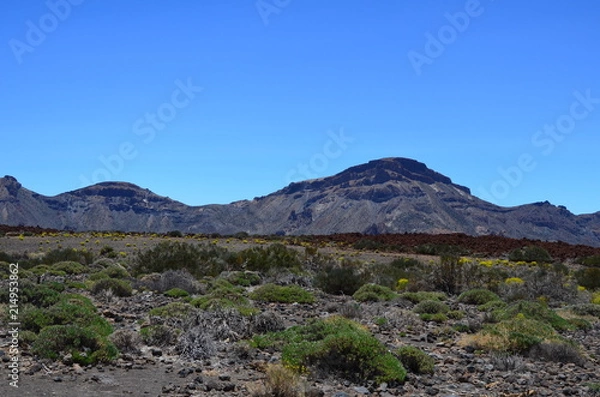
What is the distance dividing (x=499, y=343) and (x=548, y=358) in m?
0.83

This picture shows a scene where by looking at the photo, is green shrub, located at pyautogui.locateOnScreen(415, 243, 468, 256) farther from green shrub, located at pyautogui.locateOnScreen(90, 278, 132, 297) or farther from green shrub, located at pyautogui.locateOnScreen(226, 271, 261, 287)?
green shrub, located at pyautogui.locateOnScreen(90, 278, 132, 297)

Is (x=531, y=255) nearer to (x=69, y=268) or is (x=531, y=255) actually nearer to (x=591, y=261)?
(x=591, y=261)

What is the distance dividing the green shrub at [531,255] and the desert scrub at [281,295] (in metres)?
23.5

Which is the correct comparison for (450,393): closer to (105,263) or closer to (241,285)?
(241,285)

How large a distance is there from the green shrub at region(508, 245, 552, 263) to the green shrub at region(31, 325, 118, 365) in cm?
3112

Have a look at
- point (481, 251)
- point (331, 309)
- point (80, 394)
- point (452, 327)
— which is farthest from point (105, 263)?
point (481, 251)

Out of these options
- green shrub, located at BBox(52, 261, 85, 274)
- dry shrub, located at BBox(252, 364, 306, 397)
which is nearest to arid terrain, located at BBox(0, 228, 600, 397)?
dry shrub, located at BBox(252, 364, 306, 397)

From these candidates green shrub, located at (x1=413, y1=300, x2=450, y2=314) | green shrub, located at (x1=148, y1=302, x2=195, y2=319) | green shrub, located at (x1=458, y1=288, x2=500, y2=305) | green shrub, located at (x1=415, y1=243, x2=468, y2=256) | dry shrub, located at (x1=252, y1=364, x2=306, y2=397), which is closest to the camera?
dry shrub, located at (x1=252, y1=364, x2=306, y2=397)

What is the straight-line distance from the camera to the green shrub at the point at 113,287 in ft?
51.6

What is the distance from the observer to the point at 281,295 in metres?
15.9

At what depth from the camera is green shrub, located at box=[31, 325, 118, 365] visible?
8.43 meters

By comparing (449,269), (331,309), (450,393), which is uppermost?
(449,269)

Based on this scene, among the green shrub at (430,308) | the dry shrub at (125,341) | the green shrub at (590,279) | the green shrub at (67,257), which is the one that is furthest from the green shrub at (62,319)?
the green shrub at (590,279)

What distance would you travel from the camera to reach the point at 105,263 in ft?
82.9
